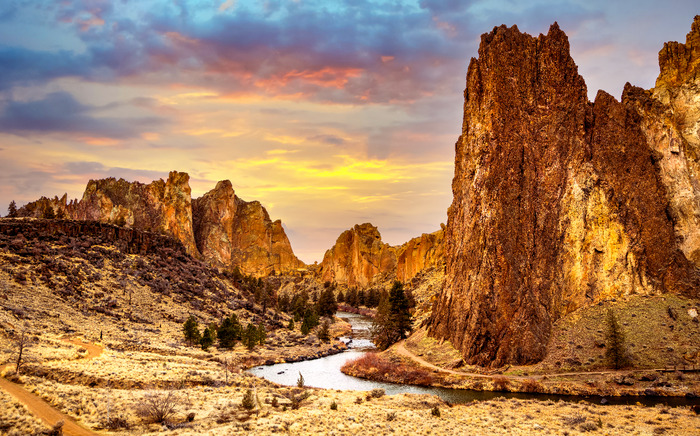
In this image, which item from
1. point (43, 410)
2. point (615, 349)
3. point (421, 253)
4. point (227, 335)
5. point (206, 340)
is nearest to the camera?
point (43, 410)

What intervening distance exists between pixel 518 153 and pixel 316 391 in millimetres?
40359

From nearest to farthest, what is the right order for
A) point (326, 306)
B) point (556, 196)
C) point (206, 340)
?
point (556, 196) → point (206, 340) → point (326, 306)

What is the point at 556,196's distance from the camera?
2382 inches

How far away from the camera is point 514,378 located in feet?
161

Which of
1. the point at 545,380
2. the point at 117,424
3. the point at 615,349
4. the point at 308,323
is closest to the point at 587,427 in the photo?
the point at 545,380

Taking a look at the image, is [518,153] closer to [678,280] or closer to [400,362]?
[678,280]

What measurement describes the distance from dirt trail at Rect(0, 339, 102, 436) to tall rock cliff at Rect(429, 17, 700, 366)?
1660 inches

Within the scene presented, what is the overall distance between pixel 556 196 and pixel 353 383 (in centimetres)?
3567

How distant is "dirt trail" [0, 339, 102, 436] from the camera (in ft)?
78.7

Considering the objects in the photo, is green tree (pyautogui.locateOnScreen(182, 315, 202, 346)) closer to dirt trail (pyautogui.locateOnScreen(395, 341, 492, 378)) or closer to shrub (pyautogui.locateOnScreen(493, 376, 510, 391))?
dirt trail (pyautogui.locateOnScreen(395, 341, 492, 378))

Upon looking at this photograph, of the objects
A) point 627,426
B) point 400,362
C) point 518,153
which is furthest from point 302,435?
point 518,153

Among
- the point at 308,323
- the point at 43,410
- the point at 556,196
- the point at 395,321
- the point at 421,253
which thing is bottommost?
the point at 43,410

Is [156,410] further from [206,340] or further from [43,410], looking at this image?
[206,340]

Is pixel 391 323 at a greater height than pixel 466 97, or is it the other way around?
pixel 466 97
